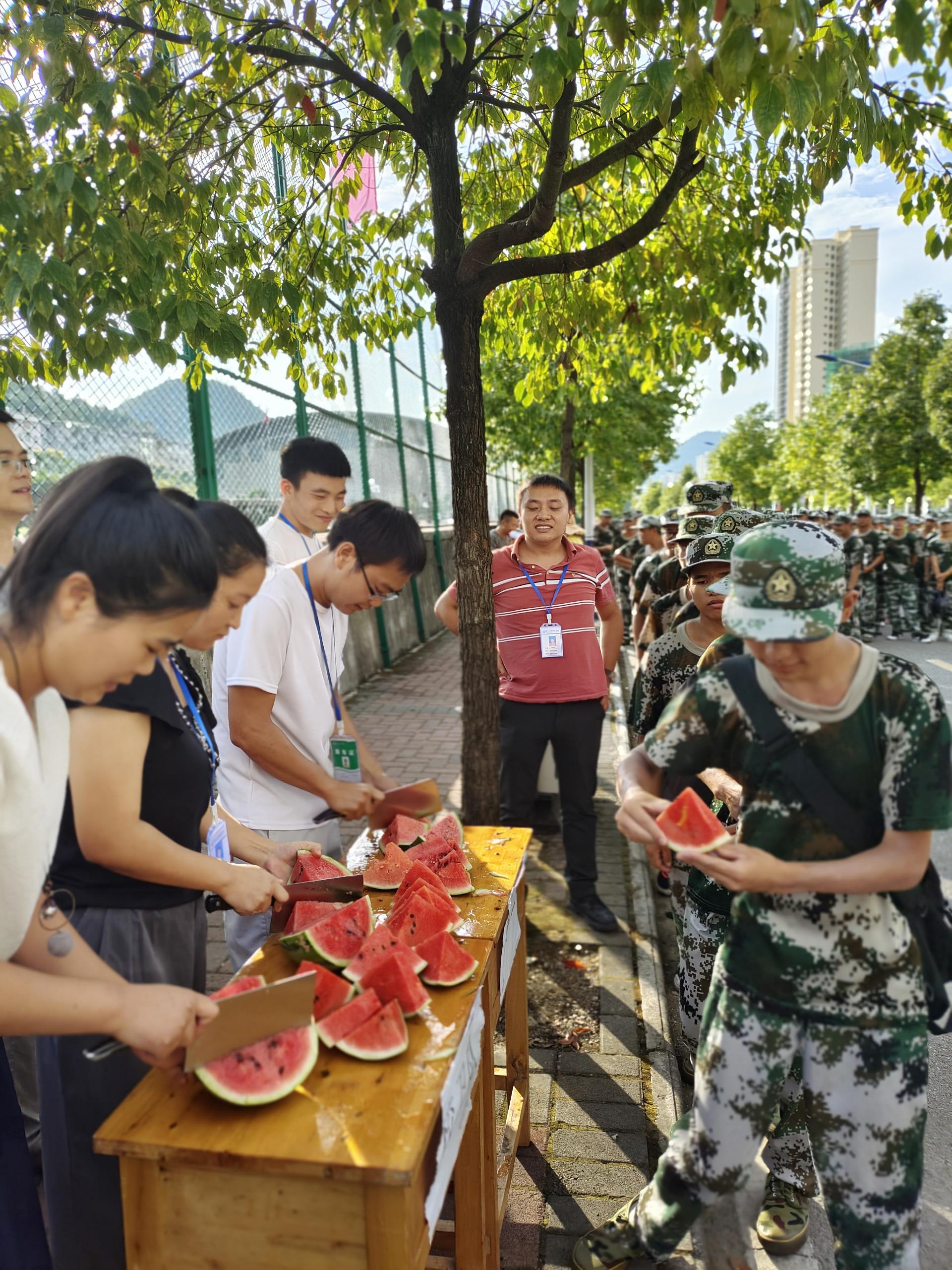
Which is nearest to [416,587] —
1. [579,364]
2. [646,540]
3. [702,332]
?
[646,540]

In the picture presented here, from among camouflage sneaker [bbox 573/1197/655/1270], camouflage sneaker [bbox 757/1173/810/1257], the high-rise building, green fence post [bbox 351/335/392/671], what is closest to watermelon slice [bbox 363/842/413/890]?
camouflage sneaker [bbox 573/1197/655/1270]

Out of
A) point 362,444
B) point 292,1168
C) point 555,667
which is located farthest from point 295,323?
point 362,444

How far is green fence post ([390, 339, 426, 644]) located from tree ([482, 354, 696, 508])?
4.12 meters

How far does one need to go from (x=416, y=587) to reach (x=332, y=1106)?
50.3 ft

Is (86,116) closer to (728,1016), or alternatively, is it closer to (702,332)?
(702,332)

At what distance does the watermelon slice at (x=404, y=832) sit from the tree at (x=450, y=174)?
1.74m

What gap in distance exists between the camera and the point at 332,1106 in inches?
74.7

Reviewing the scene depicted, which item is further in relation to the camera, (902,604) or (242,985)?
(902,604)

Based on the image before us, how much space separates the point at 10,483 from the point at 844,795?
327 cm

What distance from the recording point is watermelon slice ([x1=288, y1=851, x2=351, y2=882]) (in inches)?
117

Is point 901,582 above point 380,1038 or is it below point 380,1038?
below

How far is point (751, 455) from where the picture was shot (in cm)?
7450

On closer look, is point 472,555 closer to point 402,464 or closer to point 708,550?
point 708,550

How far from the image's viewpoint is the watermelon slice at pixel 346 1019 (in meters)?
2.12
